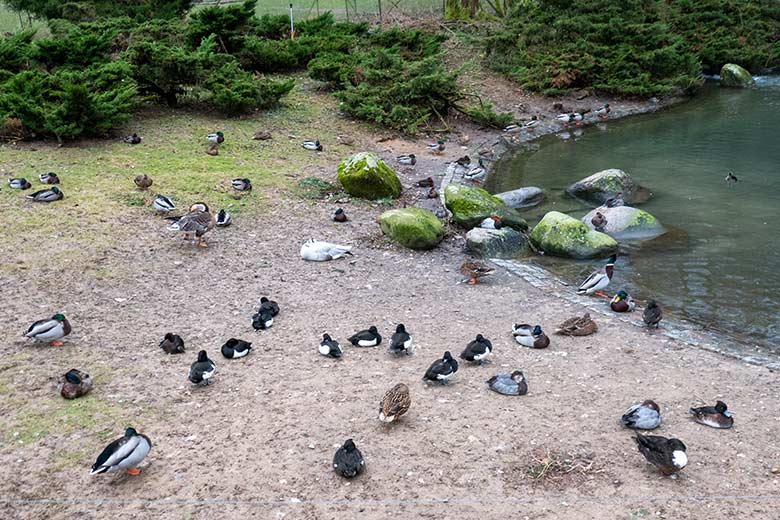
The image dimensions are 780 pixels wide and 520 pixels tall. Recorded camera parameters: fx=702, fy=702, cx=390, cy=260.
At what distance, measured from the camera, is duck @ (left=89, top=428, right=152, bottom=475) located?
641cm

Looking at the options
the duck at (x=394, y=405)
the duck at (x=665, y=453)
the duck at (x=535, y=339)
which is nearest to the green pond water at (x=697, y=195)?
the duck at (x=535, y=339)

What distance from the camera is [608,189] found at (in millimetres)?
16781

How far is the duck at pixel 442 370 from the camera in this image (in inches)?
342

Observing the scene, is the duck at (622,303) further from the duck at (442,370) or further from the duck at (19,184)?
the duck at (19,184)

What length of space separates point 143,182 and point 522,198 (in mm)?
8598

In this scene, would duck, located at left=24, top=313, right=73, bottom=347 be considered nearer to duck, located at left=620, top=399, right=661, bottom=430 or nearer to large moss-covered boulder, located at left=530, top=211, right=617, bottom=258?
duck, located at left=620, top=399, right=661, bottom=430

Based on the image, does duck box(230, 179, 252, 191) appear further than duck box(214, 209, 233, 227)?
Yes

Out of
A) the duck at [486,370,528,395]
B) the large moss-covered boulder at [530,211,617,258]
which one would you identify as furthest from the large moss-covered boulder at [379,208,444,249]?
the duck at [486,370,528,395]

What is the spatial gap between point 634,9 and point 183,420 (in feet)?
87.4

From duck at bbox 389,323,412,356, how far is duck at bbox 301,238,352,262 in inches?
138

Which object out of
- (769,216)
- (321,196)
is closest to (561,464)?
(321,196)

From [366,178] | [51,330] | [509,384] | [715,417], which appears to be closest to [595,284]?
[509,384]

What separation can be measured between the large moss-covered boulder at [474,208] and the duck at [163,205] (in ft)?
18.8

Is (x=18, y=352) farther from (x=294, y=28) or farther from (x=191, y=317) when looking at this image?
(x=294, y=28)
